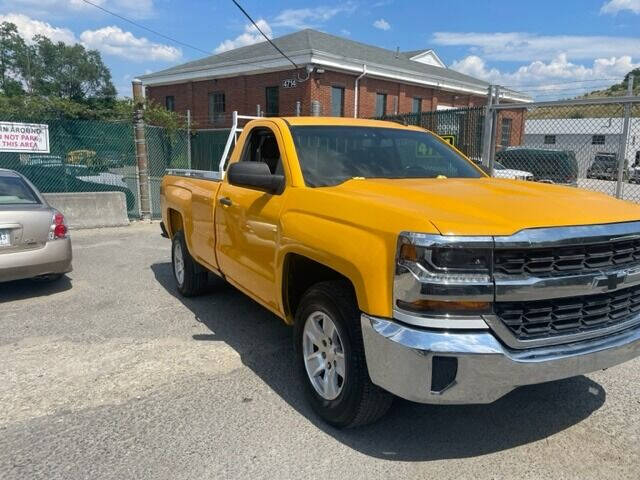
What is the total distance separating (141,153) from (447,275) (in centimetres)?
1008

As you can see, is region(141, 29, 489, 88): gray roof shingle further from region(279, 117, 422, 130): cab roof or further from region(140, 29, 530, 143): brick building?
region(279, 117, 422, 130): cab roof

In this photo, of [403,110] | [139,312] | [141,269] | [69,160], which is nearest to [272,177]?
[139,312]

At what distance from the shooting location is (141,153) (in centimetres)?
1125

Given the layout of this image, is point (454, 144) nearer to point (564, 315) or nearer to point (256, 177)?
point (256, 177)

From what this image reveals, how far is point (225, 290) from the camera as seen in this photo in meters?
6.31

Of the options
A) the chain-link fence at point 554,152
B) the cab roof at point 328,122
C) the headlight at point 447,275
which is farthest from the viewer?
the chain-link fence at point 554,152

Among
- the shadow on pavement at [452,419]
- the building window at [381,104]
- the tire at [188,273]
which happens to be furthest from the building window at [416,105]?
the shadow on pavement at [452,419]

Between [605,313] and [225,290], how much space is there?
4.42 metres

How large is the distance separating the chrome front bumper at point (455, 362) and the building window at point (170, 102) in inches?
1253

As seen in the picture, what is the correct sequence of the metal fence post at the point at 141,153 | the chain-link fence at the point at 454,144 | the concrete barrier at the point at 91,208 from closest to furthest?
the chain-link fence at the point at 454,144 → the concrete barrier at the point at 91,208 → the metal fence post at the point at 141,153

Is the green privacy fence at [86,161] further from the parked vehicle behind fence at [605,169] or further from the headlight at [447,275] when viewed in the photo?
the headlight at [447,275]

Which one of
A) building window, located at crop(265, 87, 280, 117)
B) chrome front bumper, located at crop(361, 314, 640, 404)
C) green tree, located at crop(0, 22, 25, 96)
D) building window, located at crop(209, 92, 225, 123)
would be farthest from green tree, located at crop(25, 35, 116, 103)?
chrome front bumper, located at crop(361, 314, 640, 404)

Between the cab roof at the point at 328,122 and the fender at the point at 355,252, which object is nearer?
the fender at the point at 355,252

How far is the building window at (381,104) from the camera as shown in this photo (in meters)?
27.3
